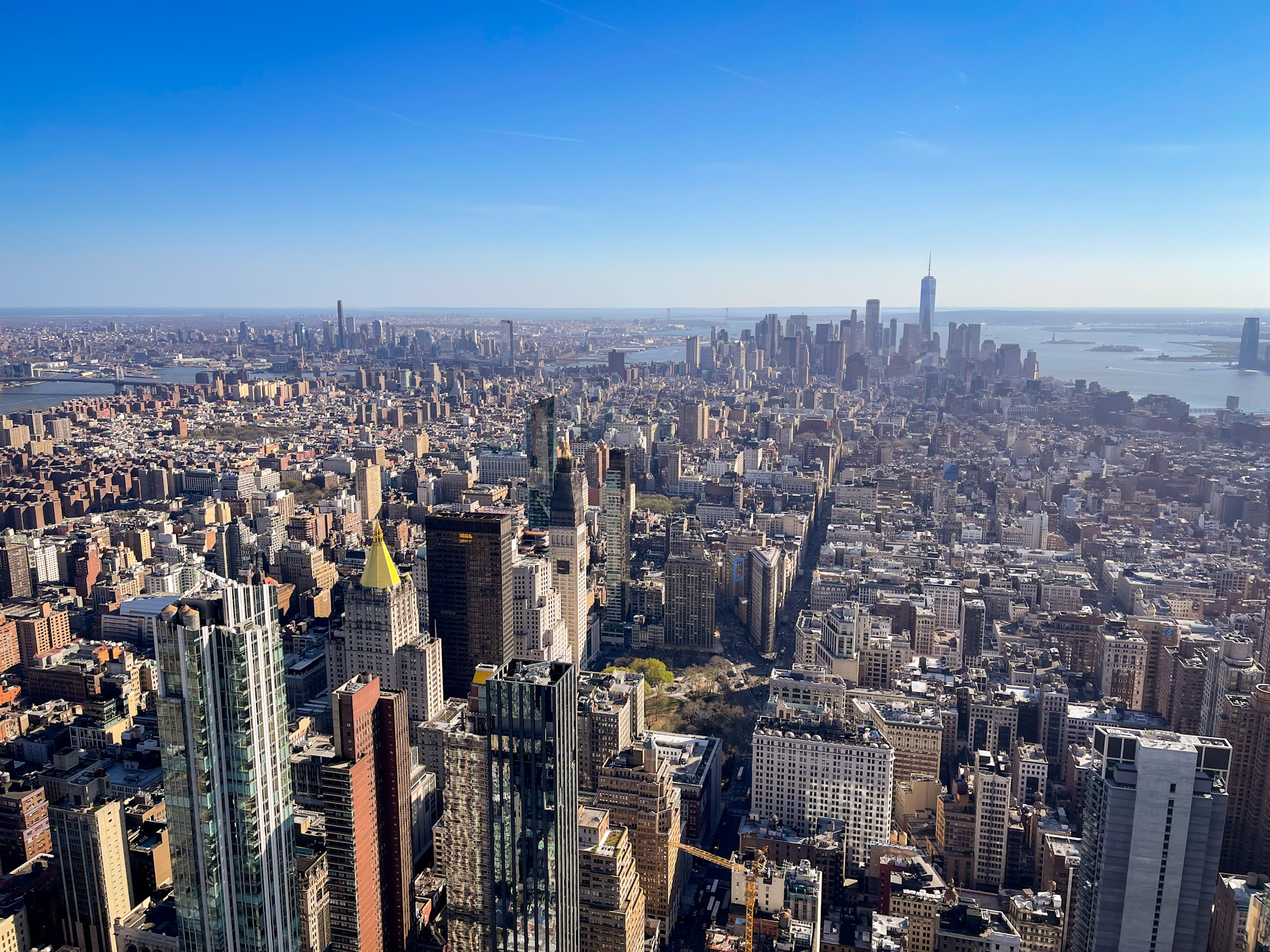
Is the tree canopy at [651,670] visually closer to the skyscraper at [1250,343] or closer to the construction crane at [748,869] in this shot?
the construction crane at [748,869]

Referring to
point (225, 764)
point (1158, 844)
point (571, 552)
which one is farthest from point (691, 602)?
point (225, 764)

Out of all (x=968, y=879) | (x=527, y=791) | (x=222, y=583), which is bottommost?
(x=968, y=879)

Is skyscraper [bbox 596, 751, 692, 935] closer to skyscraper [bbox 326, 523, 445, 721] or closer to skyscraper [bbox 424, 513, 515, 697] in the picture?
skyscraper [bbox 326, 523, 445, 721]

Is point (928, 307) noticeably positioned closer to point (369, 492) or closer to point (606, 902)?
point (369, 492)

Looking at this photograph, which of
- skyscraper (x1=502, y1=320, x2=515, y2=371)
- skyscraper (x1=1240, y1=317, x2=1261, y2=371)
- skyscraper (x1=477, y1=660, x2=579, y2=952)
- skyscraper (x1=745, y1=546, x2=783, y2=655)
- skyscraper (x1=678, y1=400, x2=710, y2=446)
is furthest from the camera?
skyscraper (x1=502, y1=320, x2=515, y2=371)

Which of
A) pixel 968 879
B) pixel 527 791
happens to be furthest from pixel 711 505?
pixel 527 791

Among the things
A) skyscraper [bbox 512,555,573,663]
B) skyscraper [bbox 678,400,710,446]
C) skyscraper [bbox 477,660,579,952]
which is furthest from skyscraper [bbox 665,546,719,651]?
skyscraper [bbox 678,400,710,446]

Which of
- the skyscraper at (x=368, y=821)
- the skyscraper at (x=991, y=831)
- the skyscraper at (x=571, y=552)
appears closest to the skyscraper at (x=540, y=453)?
the skyscraper at (x=571, y=552)

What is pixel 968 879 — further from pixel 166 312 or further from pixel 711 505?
pixel 166 312
